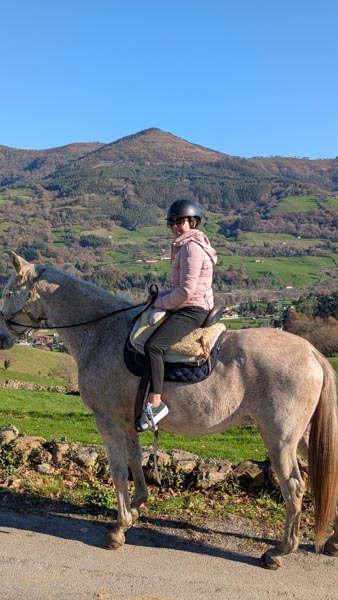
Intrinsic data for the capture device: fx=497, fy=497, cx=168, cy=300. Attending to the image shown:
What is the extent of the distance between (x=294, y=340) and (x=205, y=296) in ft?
3.55

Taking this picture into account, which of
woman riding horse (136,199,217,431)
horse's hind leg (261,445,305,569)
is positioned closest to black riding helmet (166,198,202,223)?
woman riding horse (136,199,217,431)

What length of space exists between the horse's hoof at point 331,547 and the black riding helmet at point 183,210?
3874mm

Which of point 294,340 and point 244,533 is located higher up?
point 294,340

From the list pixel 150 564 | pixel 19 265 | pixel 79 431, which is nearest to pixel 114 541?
pixel 150 564

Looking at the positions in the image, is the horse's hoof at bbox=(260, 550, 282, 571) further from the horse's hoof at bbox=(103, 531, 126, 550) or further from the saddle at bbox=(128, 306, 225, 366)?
the saddle at bbox=(128, 306, 225, 366)

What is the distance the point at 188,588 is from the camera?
189 inches

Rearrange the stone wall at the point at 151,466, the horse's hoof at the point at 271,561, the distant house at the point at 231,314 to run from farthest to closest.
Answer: the distant house at the point at 231,314 < the stone wall at the point at 151,466 < the horse's hoof at the point at 271,561

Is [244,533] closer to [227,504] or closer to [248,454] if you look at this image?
[227,504]

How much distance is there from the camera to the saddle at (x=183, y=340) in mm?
5316

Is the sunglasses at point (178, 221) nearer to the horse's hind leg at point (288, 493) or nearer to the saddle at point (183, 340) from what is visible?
the saddle at point (183, 340)

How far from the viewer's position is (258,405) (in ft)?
17.2

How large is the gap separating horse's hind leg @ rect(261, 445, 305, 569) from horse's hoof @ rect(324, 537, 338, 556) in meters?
0.39

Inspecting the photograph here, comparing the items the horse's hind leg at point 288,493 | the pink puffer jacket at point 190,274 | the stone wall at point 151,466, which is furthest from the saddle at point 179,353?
the stone wall at point 151,466

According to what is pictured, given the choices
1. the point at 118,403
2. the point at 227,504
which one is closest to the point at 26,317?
the point at 118,403
